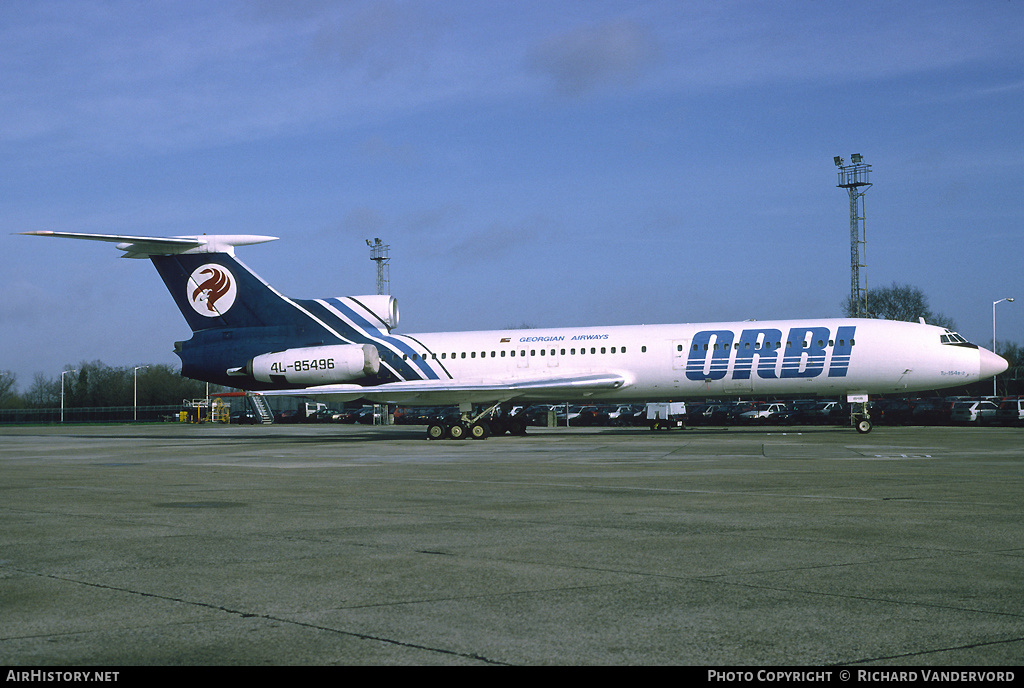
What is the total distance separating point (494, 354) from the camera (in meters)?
33.2

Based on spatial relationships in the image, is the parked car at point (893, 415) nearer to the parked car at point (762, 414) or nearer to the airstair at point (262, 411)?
the parked car at point (762, 414)

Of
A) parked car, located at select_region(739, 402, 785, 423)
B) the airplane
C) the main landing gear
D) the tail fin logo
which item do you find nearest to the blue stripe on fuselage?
the airplane

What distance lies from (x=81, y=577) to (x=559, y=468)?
11512mm

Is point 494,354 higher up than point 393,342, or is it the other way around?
point 393,342

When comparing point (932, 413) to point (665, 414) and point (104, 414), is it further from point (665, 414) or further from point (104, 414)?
point (104, 414)

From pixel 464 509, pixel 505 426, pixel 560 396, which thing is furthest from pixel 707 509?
pixel 505 426

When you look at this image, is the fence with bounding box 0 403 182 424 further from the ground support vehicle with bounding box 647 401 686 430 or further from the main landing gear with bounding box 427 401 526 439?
the main landing gear with bounding box 427 401 526 439

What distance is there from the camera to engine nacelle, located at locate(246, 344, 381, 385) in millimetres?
32219

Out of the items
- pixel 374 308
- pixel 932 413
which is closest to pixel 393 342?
pixel 374 308

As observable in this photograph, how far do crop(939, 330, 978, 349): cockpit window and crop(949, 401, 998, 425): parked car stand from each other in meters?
17.3

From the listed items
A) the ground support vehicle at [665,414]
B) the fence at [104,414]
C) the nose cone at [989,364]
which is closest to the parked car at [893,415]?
the ground support vehicle at [665,414]

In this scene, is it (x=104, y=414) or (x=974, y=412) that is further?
(x=104, y=414)

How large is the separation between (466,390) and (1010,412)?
29.0m
